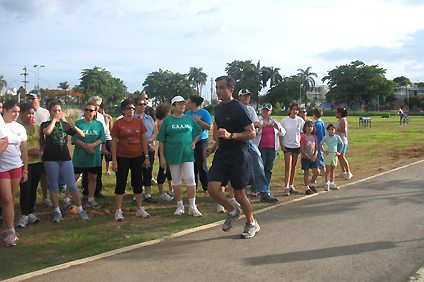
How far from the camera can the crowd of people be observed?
15.6ft

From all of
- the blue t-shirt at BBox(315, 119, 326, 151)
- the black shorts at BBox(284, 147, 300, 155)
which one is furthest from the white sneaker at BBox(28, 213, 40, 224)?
the blue t-shirt at BBox(315, 119, 326, 151)

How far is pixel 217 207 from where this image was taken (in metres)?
6.16

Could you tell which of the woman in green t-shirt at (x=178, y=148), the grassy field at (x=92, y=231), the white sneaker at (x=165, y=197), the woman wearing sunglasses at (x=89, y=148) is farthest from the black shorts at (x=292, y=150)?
the woman wearing sunglasses at (x=89, y=148)

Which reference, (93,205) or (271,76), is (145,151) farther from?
(271,76)

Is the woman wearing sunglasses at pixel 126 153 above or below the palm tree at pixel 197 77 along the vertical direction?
below

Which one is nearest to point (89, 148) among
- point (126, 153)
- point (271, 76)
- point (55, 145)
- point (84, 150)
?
point (84, 150)

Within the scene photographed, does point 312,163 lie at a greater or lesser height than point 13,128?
lesser

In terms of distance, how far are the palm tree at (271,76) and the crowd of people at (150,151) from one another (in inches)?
3764

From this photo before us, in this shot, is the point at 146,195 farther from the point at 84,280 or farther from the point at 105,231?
the point at 84,280

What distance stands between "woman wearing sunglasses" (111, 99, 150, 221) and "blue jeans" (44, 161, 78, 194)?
0.72 meters

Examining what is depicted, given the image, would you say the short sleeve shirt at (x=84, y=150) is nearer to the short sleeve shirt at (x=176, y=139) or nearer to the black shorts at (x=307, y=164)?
the short sleeve shirt at (x=176, y=139)

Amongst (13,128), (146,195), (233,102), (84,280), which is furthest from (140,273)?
(146,195)

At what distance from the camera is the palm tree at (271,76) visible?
101188 mm

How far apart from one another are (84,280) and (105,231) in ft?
5.45
